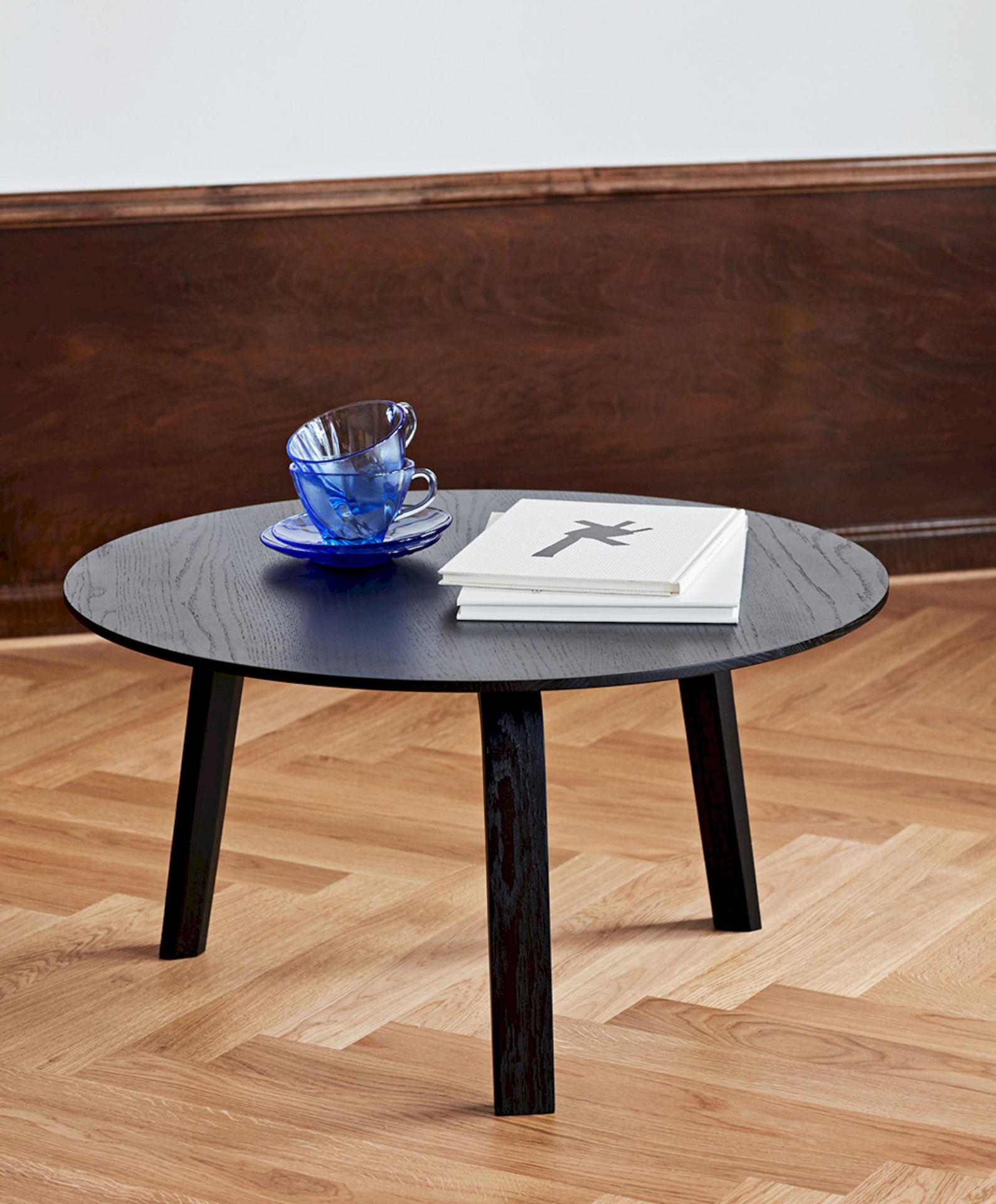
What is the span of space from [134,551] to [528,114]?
1.29 metres

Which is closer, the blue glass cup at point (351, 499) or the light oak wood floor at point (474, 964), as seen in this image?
the light oak wood floor at point (474, 964)

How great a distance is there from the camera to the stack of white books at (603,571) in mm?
1166

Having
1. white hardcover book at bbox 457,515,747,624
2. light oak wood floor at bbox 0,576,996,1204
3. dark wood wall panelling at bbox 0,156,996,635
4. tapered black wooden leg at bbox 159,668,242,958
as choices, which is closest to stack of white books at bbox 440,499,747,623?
white hardcover book at bbox 457,515,747,624

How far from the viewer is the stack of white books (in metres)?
1.17

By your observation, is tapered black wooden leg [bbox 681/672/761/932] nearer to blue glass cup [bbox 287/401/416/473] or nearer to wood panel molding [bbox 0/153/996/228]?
blue glass cup [bbox 287/401/416/473]

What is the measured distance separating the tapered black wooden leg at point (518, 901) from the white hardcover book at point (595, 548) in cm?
9

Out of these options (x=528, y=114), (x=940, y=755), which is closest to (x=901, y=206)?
(x=528, y=114)

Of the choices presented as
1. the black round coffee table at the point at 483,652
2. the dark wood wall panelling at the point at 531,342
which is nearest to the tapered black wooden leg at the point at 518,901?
the black round coffee table at the point at 483,652

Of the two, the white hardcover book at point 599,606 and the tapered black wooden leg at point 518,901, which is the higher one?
the white hardcover book at point 599,606

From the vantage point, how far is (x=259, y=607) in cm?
122

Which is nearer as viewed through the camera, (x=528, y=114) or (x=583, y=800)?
(x=583, y=800)

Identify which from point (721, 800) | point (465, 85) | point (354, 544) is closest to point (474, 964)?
point (721, 800)

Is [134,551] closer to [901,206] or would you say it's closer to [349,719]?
[349,719]

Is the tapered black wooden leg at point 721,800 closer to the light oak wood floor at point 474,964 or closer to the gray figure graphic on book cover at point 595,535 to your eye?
the light oak wood floor at point 474,964
